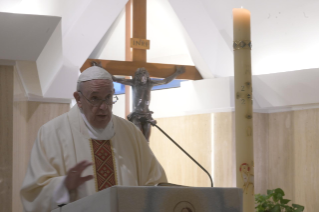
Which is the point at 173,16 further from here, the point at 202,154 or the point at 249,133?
the point at 249,133

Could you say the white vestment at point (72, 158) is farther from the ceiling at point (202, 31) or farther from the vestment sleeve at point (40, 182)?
the ceiling at point (202, 31)

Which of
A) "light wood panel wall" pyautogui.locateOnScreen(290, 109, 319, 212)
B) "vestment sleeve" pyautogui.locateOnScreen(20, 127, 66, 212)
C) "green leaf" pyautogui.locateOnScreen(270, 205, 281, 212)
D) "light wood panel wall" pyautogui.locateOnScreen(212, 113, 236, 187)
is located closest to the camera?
"vestment sleeve" pyautogui.locateOnScreen(20, 127, 66, 212)

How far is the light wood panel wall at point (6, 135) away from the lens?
12.0 feet

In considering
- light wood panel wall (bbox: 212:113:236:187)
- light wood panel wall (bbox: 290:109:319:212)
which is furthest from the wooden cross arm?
light wood panel wall (bbox: 290:109:319:212)

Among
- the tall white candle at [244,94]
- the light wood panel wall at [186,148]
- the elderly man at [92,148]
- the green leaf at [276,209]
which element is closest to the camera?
the elderly man at [92,148]

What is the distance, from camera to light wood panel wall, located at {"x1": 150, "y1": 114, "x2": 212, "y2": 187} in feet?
21.7

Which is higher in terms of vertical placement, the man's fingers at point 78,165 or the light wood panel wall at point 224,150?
the light wood panel wall at point 224,150

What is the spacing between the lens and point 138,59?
21.9ft

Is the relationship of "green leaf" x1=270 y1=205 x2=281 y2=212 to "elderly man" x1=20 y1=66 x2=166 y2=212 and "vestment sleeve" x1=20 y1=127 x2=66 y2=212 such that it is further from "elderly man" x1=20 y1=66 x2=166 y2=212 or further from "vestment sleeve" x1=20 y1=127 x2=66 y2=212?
"vestment sleeve" x1=20 y1=127 x2=66 y2=212

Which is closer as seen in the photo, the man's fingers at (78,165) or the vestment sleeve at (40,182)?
the man's fingers at (78,165)

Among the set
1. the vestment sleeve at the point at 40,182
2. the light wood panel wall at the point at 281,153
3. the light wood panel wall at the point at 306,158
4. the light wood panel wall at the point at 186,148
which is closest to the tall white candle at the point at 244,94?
the vestment sleeve at the point at 40,182

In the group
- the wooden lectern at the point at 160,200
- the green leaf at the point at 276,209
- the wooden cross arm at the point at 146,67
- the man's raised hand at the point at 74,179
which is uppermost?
the wooden cross arm at the point at 146,67

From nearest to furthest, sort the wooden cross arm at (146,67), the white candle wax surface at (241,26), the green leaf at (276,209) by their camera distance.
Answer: the white candle wax surface at (241,26) < the green leaf at (276,209) < the wooden cross arm at (146,67)

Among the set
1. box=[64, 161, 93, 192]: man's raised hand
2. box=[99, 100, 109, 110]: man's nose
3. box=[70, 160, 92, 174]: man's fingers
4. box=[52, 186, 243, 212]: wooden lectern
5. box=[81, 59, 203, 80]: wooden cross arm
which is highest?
box=[81, 59, 203, 80]: wooden cross arm
